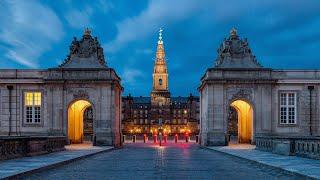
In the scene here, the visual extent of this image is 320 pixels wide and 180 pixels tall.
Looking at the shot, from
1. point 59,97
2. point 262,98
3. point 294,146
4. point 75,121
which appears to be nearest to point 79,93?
point 59,97

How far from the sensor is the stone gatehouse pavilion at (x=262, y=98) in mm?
51406

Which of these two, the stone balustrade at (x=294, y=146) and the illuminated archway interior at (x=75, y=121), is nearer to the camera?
the stone balustrade at (x=294, y=146)

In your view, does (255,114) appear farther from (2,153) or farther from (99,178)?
(99,178)

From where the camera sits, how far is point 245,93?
51781mm

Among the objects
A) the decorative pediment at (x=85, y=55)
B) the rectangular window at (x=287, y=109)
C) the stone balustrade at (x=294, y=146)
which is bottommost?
the stone balustrade at (x=294, y=146)

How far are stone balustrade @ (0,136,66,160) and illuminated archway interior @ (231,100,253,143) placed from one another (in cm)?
2454

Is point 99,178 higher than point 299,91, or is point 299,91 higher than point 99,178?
point 299,91

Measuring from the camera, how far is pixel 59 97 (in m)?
51.9

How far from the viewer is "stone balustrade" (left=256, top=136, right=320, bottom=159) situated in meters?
28.2

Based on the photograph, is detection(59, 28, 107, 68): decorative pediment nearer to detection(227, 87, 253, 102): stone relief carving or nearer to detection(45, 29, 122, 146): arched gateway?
detection(45, 29, 122, 146): arched gateway

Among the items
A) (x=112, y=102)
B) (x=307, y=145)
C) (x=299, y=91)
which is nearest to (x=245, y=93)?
(x=299, y=91)

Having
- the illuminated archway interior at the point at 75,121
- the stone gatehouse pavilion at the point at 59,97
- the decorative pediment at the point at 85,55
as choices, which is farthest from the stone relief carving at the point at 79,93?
the decorative pediment at the point at 85,55

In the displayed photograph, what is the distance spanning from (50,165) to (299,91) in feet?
111

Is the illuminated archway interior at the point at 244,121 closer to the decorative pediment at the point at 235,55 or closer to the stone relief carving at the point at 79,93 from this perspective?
the decorative pediment at the point at 235,55
